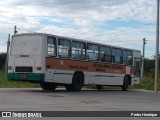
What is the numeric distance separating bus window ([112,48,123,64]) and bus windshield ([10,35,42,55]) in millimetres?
7548

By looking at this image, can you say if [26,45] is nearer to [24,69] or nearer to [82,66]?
[24,69]

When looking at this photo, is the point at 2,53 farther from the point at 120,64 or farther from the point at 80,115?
the point at 80,115

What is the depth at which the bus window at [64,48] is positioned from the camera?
26719mm

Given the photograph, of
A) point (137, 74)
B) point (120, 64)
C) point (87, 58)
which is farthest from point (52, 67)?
point (137, 74)

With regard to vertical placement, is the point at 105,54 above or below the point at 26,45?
below

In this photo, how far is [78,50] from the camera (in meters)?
28.2

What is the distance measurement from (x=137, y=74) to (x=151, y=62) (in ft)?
158

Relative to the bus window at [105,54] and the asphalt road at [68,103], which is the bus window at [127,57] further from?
the asphalt road at [68,103]

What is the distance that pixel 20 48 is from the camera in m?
26.5

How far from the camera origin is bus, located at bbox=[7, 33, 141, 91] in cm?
2580

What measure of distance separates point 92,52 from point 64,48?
2.98 m

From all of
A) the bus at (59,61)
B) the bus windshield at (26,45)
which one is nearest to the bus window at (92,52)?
the bus at (59,61)

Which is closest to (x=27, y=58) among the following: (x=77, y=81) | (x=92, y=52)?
(x=77, y=81)

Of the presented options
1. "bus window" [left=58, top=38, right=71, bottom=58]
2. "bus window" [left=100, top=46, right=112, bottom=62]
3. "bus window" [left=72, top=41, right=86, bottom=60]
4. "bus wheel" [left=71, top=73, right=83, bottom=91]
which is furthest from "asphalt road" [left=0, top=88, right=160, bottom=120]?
"bus window" [left=100, top=46, right=112, bottom=62]
